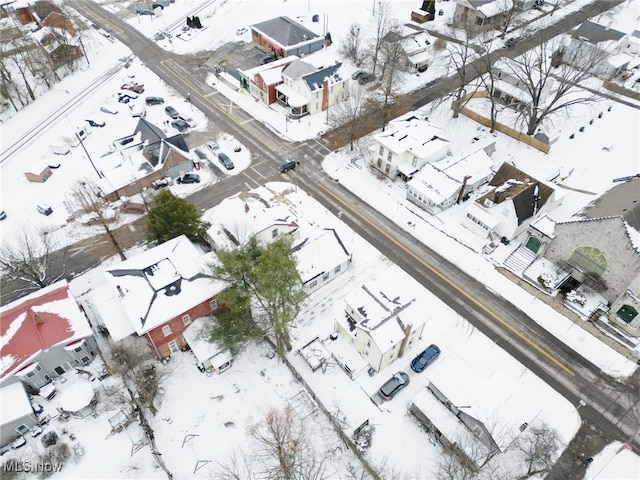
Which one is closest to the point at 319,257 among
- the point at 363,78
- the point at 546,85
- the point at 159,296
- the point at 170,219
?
the point at 170,219

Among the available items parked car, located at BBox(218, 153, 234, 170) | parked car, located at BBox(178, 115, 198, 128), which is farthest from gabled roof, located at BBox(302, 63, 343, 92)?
parked car, located at BBox(178, 115, 198, 128)

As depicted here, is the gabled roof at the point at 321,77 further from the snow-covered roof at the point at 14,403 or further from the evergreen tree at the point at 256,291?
the snow-covered roof at the point at 14,403

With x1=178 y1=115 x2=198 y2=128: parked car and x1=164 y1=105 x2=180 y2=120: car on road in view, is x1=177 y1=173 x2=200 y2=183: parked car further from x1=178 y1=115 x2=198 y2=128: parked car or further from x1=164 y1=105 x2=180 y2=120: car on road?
x1=164 y1=105 x2=180 y2=120: car on road

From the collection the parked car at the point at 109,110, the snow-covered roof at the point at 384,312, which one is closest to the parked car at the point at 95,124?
the parked car at the point at 109,110

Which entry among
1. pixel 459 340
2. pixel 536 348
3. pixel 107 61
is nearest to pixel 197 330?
pixel 459 340

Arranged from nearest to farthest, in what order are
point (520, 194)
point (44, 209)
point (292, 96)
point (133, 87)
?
point (520, 194)
point (44, 209)
point (292, 96)
point (133, 87)

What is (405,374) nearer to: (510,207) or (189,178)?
(510,207)
